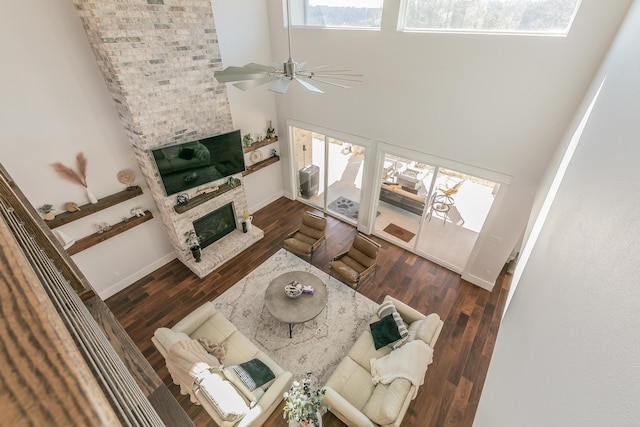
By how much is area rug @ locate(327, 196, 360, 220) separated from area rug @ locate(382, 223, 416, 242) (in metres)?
0.88

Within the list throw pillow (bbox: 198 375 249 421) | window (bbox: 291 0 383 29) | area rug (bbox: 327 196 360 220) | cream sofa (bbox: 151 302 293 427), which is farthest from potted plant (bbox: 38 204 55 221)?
area rug (bbox: 327 196 360 220)

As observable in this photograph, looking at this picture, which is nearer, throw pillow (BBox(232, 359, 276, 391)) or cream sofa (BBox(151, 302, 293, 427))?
cream sofa (BBox(151, 302, 293, 427))

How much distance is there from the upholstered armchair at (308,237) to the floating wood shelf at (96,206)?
9.38ft

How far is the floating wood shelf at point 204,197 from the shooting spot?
527 cm

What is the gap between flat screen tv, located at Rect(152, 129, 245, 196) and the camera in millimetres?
4840

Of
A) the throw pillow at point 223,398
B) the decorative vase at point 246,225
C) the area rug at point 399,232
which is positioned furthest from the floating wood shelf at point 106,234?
the area rug at point 399,232

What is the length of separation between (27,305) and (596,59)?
195 inches

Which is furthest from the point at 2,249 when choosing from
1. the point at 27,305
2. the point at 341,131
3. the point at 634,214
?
the point at 341,131

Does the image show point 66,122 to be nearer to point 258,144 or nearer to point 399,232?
point 258,144

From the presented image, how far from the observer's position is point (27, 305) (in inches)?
11.8

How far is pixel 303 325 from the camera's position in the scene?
4.90m

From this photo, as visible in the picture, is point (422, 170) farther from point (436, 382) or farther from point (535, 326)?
point (535, 326)

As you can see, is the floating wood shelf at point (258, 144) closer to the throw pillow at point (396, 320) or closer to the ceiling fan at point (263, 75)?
the ceiling fan at point (263, 75)

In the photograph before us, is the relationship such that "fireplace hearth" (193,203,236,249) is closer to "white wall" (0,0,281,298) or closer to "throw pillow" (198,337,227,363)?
"white wall" (0,0,281,298)
